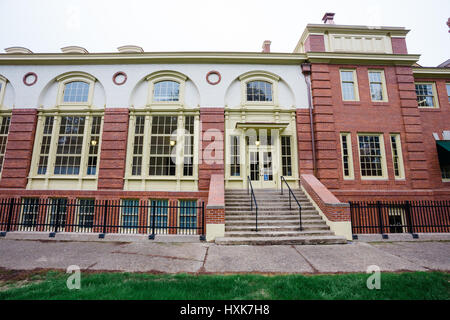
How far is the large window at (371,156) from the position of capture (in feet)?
39.8

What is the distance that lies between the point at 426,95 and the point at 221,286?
59.6 feet

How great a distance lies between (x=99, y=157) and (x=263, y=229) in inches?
399

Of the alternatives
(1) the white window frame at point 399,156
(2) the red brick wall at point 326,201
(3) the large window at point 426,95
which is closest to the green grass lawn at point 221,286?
(2) the red brick wall at point 326,201

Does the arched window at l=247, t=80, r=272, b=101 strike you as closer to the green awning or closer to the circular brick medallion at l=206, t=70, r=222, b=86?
the circular brick medallion at l=206, t=70, r=222, b=86

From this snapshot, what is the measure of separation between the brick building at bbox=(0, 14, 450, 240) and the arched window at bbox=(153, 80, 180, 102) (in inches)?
2.5

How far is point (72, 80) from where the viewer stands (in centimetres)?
1315

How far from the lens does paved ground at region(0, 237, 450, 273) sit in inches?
195

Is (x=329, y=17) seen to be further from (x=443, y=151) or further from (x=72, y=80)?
(x=72, y=80)

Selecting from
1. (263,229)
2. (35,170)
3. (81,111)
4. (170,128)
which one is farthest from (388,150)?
(35,170)

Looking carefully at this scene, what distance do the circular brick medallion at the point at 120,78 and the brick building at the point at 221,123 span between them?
2.7 inches

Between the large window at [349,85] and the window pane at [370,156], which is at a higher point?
the large window at [349,85]

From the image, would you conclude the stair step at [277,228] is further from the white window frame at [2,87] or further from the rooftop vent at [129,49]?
the white window frame at [2,87]

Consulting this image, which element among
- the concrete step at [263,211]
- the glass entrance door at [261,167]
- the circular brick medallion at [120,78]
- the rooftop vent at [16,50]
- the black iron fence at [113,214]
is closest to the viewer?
the concrete step at [263,211]
